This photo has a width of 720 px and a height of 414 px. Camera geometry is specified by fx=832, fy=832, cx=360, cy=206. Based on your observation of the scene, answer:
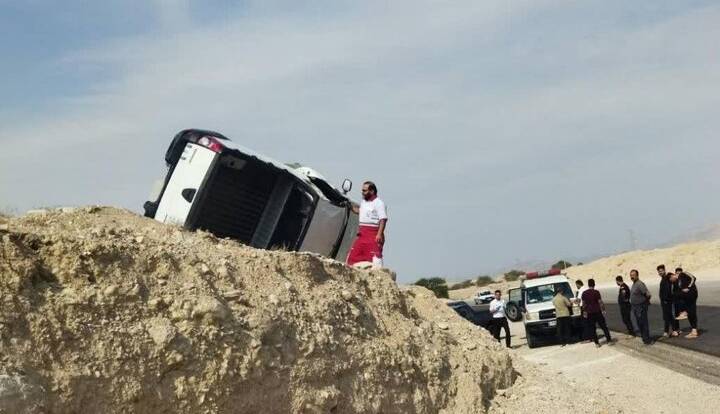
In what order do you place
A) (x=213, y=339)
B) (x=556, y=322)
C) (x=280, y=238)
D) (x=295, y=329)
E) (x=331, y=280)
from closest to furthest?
1. (x=213, y=339)
2. (x=295, y=329)
3. (x=331, y=280)
4. (x=280, y=238)
5. (x=556, y=322)

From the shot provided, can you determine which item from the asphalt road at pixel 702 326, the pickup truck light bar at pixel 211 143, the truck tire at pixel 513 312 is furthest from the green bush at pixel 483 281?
the pickup truck light bar at pixel 211 143

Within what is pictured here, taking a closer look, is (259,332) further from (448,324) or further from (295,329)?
(448,324)

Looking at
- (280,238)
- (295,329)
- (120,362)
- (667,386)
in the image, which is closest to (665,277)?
(667,386)

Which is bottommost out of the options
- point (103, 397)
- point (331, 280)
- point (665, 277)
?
point (103, 397)

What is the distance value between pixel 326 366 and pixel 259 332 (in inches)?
30.4

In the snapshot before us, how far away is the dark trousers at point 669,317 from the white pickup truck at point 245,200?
10.1 m

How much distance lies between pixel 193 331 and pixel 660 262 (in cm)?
7308

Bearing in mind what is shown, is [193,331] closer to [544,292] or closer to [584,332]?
[584,332]

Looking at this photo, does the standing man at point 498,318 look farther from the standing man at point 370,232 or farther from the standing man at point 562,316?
the standing man at point 370,232

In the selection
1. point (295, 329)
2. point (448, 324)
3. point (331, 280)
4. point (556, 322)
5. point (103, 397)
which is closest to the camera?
point (103, 397)

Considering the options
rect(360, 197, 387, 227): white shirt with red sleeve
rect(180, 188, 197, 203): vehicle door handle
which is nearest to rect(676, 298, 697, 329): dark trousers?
rect(360, 197, 387, 227): white shirt with red sleeve

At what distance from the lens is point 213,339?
593cm

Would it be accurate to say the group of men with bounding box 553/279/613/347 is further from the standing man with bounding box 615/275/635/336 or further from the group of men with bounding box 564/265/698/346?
the standing man with bounding box 615/275/635/336

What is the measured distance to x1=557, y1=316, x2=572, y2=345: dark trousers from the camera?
22.8 meters
